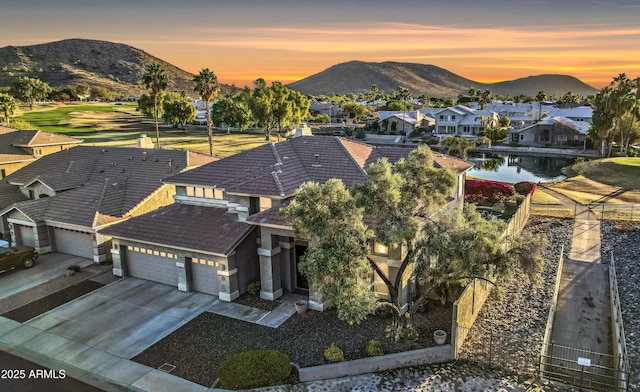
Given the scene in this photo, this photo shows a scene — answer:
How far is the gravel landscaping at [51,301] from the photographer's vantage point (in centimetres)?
2223

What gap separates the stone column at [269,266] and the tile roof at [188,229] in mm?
1373

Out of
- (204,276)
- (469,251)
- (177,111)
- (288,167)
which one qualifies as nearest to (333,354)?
(469,251)

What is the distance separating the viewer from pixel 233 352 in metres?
18.4

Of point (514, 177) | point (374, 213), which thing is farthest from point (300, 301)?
point (514, 177)

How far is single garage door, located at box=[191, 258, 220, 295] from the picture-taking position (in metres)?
23.6

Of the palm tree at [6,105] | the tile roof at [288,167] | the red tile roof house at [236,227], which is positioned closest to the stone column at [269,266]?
the red tile roof house at [236,227]

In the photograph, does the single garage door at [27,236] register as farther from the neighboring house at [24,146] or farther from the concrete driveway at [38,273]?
the neighboring house at [24,146]

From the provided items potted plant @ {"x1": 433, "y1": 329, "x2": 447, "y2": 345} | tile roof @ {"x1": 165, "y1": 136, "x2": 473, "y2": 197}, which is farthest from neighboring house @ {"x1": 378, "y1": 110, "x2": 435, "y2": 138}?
potted plant @ {"x1": 433, "y1": 329, "x2": 447, "y2": 345}

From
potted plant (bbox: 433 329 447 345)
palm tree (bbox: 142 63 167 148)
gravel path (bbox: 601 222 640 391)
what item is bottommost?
gravel path (bbox: 601 222 640 391)

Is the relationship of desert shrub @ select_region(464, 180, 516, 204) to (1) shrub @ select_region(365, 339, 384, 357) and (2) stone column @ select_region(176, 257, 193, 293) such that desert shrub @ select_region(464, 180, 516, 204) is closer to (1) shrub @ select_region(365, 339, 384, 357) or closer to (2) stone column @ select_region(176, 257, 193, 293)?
(2) stone column @ select_region(176, 257, 193, 293)

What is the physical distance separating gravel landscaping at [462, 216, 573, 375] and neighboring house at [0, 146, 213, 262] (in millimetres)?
22391

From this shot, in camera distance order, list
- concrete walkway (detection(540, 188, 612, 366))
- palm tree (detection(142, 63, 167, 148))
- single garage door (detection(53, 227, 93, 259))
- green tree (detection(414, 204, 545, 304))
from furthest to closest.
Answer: palm tree (detection(142, 63, 167, 148)), single garage door (detection(53, 227, 93, 259)), concrete walkway (detection(540, 188, 612, 366)), green tree (detection(414, 204, 545, 304))

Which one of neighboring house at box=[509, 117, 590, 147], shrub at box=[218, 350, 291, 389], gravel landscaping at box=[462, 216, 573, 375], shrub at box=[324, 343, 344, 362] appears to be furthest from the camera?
neighboring house at box=[509, 117, 590, 147]

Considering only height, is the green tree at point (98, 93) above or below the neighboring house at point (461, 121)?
above
